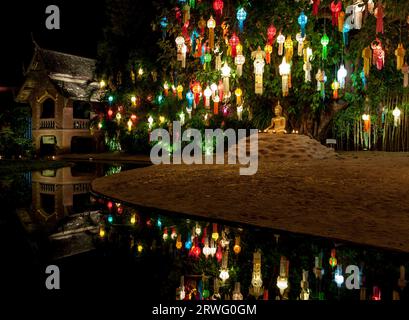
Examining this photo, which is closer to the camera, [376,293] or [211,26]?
[376,293]

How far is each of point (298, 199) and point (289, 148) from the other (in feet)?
25.8

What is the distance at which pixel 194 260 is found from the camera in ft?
→ 11.8

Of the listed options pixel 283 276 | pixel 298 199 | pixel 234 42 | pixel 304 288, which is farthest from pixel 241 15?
pixel 304 288

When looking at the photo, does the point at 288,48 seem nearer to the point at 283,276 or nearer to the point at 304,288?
the point at 283,276

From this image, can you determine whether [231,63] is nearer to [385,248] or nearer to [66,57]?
[385,248]

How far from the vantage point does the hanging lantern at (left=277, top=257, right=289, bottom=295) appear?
2977 millimetres

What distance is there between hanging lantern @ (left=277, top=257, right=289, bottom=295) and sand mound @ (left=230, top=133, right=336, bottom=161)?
9936mm

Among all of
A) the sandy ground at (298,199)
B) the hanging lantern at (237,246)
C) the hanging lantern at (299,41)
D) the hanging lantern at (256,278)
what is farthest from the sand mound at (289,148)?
the hanging lantern at (256,278)

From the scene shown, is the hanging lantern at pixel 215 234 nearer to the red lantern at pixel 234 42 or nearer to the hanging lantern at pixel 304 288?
the hanging lantern at pixel 304 288

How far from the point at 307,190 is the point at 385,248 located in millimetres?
2912

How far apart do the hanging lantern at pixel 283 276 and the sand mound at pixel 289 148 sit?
9936 mm

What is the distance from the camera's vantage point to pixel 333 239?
397 cm

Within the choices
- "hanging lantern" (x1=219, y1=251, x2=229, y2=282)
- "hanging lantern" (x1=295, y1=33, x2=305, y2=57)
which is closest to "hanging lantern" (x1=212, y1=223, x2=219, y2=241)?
"hanging lantern" (x1=219, y1=251, x2=229, y2=282)
